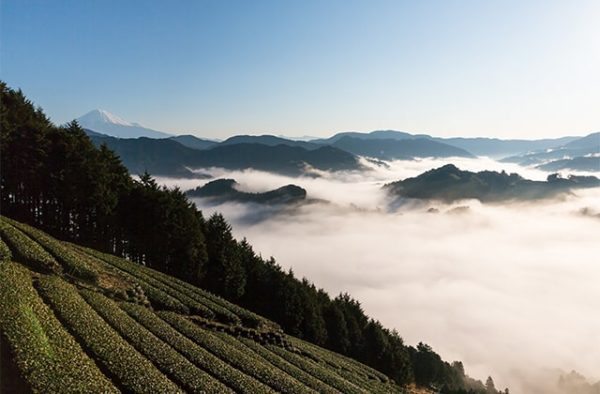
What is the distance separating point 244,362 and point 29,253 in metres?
22.4

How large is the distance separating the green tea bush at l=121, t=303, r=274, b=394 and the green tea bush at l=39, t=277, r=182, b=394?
16.7 feet

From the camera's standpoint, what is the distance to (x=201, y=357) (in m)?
34.4

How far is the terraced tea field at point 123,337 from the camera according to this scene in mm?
24094

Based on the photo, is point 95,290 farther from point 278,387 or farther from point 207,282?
point 207,282

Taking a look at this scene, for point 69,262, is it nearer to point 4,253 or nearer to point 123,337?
point 4,253

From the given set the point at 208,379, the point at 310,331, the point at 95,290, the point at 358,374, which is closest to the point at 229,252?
the point at 310,331

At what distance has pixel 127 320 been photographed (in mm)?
35781

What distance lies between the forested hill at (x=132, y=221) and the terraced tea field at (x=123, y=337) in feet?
21.6

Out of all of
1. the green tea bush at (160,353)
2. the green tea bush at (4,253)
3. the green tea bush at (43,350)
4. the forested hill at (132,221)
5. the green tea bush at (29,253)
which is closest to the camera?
the green tea bush at (43,350)

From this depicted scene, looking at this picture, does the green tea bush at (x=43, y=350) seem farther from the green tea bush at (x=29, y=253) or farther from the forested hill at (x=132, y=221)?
the forested hill at (x=132, y=221)

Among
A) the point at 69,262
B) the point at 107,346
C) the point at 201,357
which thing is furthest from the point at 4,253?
the point at 201,357

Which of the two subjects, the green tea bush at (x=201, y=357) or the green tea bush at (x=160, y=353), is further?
the green tea bush at (x=201, y=357)

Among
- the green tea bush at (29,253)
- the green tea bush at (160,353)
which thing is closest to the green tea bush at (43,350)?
the green tea bush at (160,353)

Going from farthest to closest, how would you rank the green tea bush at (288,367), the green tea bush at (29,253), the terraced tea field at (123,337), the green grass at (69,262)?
1. the green grass at (69,262)
2. the green tea bush at (288,367)
3. the green tea bush at (29,253)
4. the terraced tea field at (123,337)
